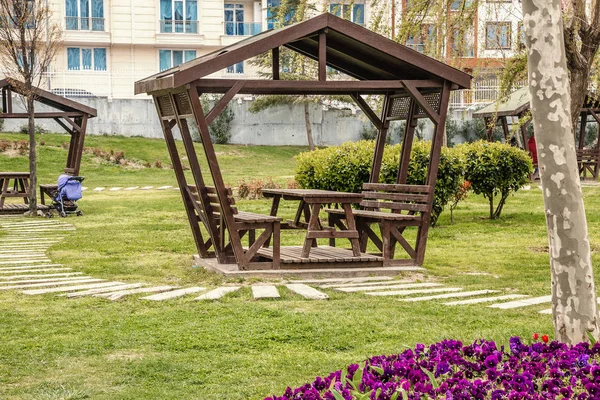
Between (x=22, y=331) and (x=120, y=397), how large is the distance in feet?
7.72

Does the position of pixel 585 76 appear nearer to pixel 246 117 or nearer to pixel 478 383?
pixel 478 383

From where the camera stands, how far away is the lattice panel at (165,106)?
1194 centimetres

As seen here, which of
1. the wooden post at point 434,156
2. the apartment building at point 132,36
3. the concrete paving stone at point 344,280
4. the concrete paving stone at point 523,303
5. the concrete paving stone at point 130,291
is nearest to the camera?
the concrete paving stone at point 523,303

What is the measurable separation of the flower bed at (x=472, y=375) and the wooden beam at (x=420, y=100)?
20.3ft

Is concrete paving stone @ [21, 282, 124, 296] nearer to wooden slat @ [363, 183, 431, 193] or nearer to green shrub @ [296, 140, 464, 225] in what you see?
wooden slat @ [363, 183, 431, 193]

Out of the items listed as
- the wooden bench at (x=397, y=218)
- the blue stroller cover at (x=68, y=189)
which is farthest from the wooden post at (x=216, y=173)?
the blue stroller cover at (x=68, y=189)

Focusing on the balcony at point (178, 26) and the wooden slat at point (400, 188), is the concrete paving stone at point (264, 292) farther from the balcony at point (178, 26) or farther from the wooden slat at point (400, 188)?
the balcony at point (178, 26)

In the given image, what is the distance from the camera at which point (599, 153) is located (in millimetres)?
29953

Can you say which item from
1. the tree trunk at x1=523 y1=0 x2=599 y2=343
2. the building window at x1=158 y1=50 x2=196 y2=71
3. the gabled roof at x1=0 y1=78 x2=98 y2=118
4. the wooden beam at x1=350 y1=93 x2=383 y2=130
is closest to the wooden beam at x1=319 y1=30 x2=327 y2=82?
the wooden beam at x1=350 y1=93 x2=383 y2=130

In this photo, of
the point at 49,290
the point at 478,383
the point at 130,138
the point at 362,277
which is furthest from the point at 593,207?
the point at 130,138

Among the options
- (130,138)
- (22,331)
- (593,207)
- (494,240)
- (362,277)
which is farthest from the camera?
(130,138)

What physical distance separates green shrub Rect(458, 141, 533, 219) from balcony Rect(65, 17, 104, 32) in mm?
35396

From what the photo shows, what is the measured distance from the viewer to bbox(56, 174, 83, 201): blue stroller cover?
66.4ft

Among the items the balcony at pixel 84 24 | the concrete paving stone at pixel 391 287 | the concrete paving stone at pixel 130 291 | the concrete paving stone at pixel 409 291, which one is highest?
the balcony at pixel 84 24
